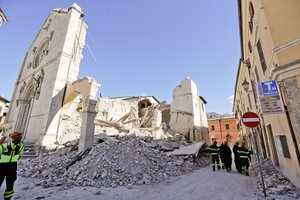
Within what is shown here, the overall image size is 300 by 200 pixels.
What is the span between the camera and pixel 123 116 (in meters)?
17.3

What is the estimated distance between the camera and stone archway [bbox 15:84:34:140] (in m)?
15.9

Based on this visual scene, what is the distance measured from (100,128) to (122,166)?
7.88 m

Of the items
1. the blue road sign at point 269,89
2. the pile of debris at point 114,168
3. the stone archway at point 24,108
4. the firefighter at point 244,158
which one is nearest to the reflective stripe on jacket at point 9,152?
the pile of debris at point 114,168

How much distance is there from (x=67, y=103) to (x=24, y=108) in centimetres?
712

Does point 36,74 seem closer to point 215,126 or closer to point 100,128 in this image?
point 100,128

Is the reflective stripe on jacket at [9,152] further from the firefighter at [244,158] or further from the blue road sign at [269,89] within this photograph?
the firefighter at [244,158]

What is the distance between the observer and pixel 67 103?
1361 cm

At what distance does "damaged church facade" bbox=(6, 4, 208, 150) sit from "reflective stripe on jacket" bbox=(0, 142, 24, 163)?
176 inches

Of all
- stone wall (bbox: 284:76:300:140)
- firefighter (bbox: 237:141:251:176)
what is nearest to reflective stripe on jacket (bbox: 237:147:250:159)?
firefighter (bbox: 237:141:251:176)

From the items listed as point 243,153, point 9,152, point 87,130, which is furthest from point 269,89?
point 87,130

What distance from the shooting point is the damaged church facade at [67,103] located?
12297 millimetres

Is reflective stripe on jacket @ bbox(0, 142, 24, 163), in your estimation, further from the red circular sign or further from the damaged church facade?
the red circular sign

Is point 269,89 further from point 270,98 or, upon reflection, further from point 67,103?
point 67,103

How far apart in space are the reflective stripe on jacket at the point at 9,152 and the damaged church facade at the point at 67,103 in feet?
14.7
